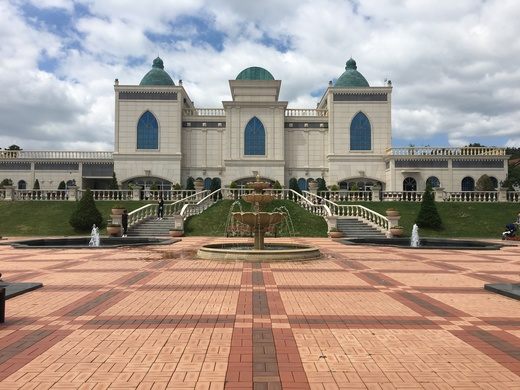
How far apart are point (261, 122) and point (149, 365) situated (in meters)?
47.6

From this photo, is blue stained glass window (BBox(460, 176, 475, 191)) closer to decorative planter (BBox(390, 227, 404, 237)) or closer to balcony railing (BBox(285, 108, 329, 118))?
balcony railing (BBox(285, 108, 329, 118))

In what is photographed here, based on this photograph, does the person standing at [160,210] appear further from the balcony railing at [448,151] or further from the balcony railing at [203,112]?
the balcony railing at [448,151]

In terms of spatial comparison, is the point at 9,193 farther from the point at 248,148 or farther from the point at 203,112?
the point at 248,148

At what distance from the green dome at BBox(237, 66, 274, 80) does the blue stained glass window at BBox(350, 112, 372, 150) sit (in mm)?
11710

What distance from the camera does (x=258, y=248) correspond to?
1744cm

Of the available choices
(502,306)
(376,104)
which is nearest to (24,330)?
(502,306)

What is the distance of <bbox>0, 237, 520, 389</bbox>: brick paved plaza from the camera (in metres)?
4.93

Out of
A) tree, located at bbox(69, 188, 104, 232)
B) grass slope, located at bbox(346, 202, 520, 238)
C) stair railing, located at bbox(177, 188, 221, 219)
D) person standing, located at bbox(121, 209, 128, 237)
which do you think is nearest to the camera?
person standing, located at bbox(121, 209, 128, 237)

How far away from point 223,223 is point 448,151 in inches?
1243

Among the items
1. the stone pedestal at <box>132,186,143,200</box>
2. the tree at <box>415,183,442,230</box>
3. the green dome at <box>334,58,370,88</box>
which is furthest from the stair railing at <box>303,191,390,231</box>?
the green dome at <box>334,58,370,88</box>

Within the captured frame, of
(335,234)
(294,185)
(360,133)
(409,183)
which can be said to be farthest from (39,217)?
(409,183)

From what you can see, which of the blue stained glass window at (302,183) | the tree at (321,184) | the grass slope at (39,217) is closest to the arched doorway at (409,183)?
the tree at (321,184)

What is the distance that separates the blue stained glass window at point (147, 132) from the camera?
51.9m

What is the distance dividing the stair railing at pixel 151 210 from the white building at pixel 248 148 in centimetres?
1475
